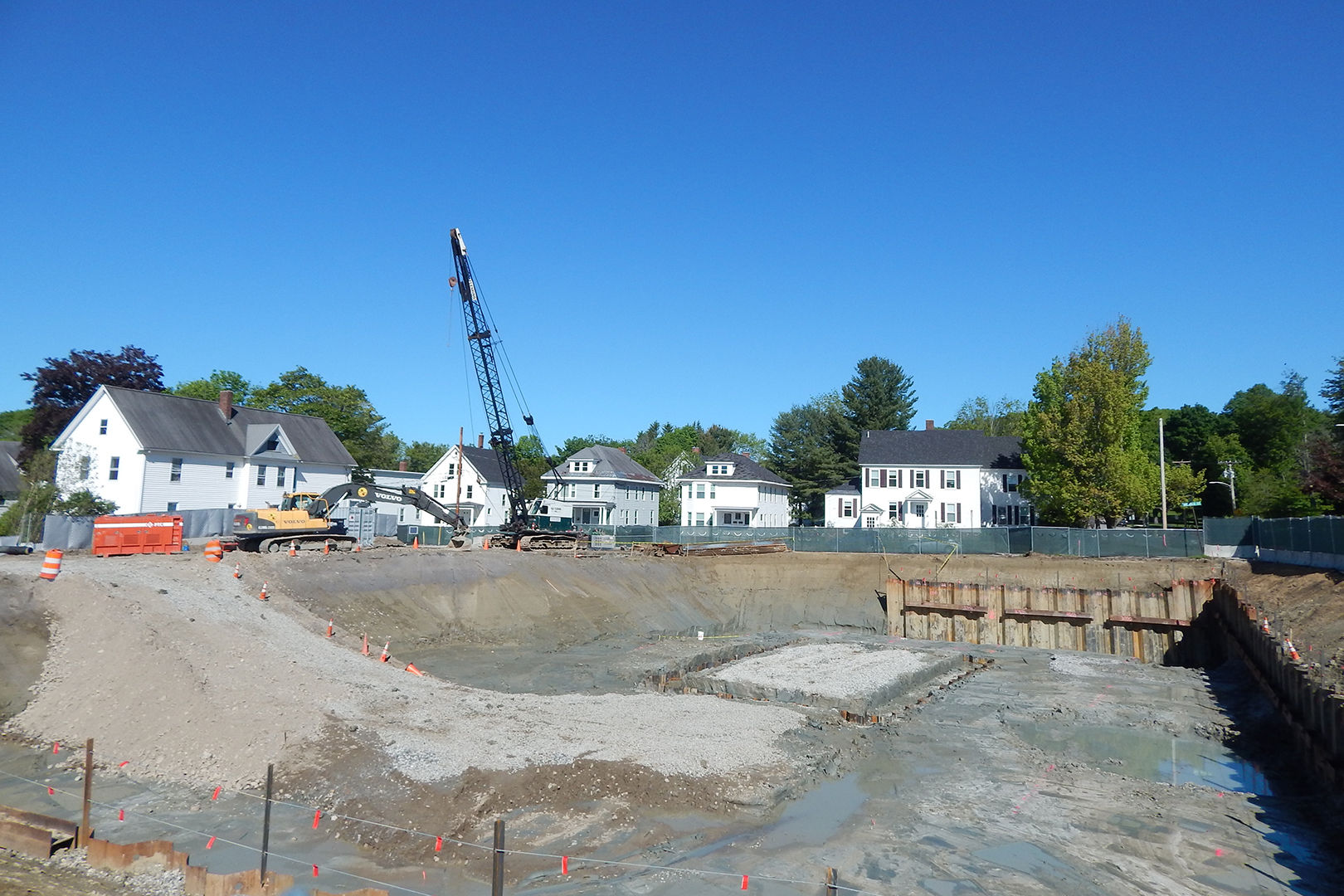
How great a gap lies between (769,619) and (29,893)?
33.3m

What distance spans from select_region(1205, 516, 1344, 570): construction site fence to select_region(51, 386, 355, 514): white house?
52.2 meters

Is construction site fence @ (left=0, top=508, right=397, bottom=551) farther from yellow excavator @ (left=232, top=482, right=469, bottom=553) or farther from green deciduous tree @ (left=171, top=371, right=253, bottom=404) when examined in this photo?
green deciduous tree @ (left=171, top=371, right=253, bottom=404)

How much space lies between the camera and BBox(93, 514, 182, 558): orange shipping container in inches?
1166

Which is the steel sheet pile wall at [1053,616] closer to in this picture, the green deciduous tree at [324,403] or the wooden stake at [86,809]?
the wooden stake at [86,809]

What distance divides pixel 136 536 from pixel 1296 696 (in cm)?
→ 3556

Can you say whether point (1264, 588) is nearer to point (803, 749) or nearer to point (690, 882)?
point (803, 749)

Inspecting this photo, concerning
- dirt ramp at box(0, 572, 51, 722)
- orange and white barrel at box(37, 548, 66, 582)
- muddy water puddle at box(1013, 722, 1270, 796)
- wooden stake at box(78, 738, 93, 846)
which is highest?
orange and white barrel at box(37, 548, 66, 582)

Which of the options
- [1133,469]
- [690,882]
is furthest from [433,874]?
[1133,469]

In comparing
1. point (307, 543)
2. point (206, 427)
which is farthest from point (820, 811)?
point (206, 427)

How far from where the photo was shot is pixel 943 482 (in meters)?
62.0

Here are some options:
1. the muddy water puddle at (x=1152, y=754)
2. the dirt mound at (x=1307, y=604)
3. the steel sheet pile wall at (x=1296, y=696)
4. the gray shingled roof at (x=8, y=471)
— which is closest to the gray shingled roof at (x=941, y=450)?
the dirt mound at (x=1307, y=604)

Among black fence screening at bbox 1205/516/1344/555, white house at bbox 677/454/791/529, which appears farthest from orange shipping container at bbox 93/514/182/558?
white house at bbox 677/454/791/529

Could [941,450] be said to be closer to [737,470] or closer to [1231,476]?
[737,470]

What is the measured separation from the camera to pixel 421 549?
1503 inches
